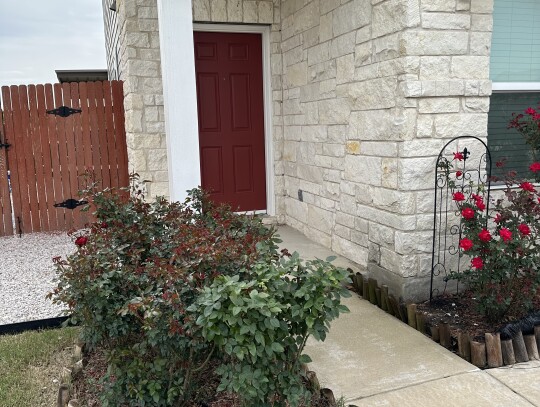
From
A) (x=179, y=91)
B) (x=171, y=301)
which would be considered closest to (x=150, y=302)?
(x=171, y=301)

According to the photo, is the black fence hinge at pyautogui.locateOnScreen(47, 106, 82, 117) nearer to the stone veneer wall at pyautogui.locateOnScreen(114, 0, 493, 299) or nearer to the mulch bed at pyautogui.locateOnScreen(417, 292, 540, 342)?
the stone veneer wall at pyautogui.locateOnScreen(114, 0, 493, 299)

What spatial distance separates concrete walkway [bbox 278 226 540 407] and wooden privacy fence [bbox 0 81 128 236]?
4.10 m

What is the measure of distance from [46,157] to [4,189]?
0.65 meters

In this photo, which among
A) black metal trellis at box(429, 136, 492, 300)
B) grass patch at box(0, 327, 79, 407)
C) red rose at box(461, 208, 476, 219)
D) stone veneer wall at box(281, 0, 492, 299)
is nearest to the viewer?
grass patch at box(0, 327, 79, 407)

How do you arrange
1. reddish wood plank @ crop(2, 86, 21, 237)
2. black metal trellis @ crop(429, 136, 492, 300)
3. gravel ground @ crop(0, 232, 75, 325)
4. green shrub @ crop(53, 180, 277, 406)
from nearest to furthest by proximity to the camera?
green shrub @ crop(53, 180, 277, 406), black metal trellis @ crop(429, 136, 492, 300), gravel ground @ crop(0, 232, 75, 325), reddish wood plank @ crop(2, 86, 21, 237)

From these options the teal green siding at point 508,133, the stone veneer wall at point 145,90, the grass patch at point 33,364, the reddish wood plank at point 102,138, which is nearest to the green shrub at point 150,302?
the grass patch at point 33,364

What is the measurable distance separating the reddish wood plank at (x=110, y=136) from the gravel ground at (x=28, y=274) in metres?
0.99

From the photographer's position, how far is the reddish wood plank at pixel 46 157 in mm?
5957

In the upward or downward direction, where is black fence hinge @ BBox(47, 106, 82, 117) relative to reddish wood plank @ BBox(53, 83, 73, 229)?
upward

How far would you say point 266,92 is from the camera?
225 inches

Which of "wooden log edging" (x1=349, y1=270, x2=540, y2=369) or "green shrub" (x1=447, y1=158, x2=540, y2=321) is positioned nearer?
"wooden log edging" (x1=349, y1=270, x2=540, y2=369)

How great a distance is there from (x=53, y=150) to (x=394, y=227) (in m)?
4.53

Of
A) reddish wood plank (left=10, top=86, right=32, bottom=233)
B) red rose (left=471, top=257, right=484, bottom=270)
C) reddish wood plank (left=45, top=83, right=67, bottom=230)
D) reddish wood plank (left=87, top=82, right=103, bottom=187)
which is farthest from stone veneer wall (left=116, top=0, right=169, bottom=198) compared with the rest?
red rose (left=471, top=257, right=484, bottom=270)

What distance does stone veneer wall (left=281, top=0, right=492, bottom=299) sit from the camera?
10.6ft
